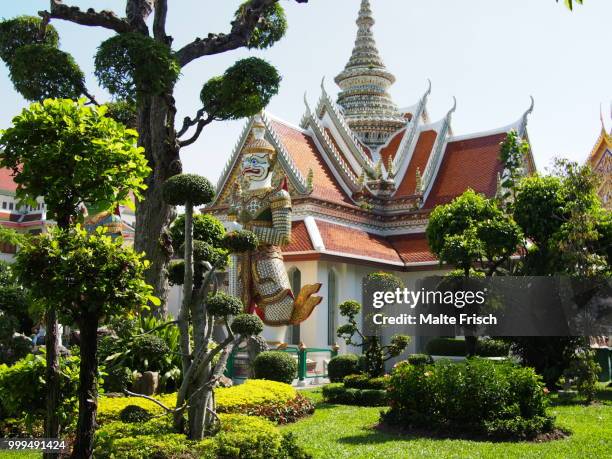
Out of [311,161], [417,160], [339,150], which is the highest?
[339,150]

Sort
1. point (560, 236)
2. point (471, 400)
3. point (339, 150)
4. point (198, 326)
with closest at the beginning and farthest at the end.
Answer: point (198, 326), point (471, 400), point (560, 236), point (339, 150)

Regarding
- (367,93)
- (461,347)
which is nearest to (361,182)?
(367,93)

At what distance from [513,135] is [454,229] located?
3.10 meters

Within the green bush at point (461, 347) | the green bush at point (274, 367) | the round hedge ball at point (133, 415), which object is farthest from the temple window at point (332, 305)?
the round hedge ball at point (133, 415)

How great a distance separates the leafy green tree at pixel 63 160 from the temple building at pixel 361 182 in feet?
38.6

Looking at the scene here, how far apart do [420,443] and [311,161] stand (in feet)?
44.9

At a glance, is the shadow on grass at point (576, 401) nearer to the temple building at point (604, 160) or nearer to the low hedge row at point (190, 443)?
the low hedge row at point (190, 443)

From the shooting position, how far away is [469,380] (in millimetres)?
7902

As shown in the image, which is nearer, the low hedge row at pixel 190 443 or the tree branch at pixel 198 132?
the low hedge row at pixel 190 443

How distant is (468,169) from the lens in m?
20.8

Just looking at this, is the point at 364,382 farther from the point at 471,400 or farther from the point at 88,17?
the point at 88,17

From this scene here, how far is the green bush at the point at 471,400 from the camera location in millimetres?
7652

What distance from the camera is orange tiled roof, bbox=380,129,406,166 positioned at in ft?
72.5

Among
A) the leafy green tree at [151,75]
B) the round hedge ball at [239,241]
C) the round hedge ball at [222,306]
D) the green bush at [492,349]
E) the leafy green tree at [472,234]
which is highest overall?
the leafy green tree at [151,75]
